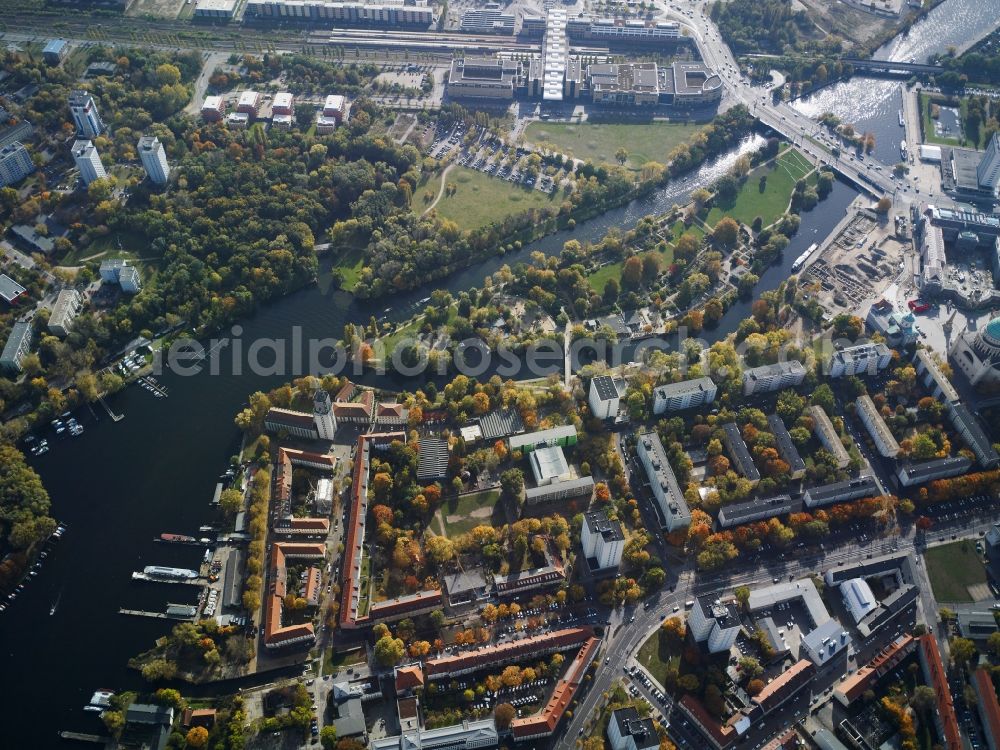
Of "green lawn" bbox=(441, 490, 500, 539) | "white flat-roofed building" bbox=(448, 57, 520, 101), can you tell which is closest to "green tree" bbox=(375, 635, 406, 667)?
"green lawn" bbox=(441, 490, 500, 539)

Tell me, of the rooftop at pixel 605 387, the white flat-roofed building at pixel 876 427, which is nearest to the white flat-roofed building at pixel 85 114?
the rooftop at pixel 605 387

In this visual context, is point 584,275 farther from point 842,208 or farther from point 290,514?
point 290,514

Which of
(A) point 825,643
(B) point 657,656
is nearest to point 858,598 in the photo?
(A) point 825,643

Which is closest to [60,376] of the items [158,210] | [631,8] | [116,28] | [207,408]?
[207,408]

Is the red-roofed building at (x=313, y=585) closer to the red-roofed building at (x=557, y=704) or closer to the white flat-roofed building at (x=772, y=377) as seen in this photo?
the red-roofed building at (x=557, y=704)

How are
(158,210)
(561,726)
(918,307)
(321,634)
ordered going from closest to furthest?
(561,726)
(321,634)
(918,307)
(158,210)

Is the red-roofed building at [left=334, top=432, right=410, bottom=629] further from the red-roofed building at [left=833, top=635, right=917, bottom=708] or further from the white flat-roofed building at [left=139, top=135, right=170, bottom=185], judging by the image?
the white flat-roofed building at [left=139, top=135, right=170, bottom=185]

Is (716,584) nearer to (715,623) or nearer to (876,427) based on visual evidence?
(715,623)
